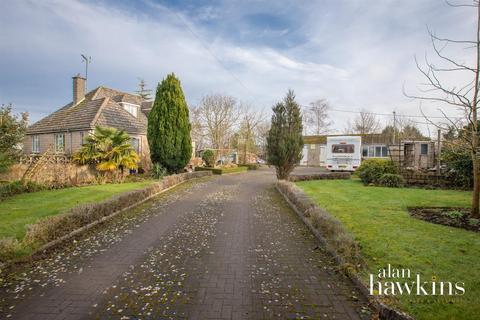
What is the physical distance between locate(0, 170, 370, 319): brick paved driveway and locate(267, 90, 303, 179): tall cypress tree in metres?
8.82

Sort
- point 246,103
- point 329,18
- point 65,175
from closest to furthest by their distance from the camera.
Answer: point 329,18
point 65,175
point 246,103

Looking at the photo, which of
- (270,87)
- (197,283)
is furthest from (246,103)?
(197,283)

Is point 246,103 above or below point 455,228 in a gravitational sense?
above

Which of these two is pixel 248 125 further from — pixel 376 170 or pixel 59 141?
pixel 376 170

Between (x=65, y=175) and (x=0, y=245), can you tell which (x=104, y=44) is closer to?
(x=65, y=175)

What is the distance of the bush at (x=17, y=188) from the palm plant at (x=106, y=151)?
2.97 metres

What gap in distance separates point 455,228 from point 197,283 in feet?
20.8

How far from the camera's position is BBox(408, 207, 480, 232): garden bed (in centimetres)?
666

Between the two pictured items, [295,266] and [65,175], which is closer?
[295,266]

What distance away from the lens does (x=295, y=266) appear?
4801mm

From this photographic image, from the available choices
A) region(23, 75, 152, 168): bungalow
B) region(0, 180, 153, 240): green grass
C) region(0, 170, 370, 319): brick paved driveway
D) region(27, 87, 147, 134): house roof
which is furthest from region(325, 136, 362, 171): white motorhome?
region(0, 180, 153, 240): green grass

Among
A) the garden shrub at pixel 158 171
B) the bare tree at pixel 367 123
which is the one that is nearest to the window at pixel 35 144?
the garden shrub at pixel 158 171

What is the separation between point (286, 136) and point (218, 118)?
64.1 feet

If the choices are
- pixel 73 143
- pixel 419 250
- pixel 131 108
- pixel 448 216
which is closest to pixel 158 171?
pixel 73 143
